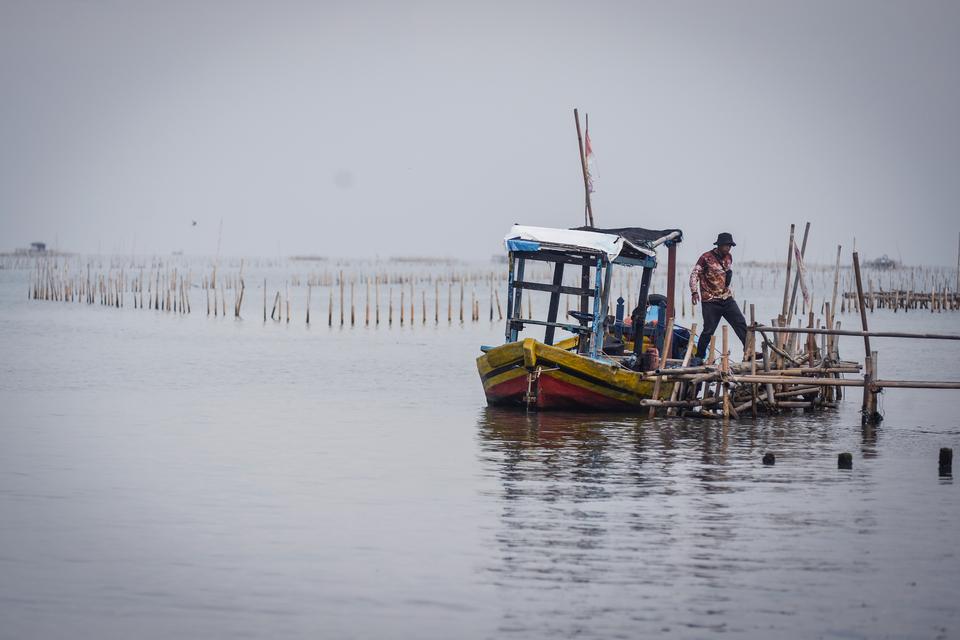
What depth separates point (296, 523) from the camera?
10.6 metres

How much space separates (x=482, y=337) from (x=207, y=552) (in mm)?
29265

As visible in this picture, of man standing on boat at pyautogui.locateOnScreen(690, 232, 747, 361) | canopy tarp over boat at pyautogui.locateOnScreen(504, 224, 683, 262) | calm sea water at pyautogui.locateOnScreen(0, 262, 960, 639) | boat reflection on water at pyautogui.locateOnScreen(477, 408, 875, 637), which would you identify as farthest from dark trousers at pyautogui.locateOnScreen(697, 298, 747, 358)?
boat reflection on water at pyautogui.locateOnScreen(477, 408, 875, 637)

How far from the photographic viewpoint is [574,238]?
56.2 ft

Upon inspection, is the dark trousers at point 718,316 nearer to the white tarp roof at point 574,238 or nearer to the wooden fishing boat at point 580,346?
the wooden fishing boat at point 580,346

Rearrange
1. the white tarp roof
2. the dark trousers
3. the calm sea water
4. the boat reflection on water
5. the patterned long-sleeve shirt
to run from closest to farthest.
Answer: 1. the calm sea water
2. the boat reflection on water
3. the white tarp roof
4. the dark trousers
5. the patterned long-sleeve shirt

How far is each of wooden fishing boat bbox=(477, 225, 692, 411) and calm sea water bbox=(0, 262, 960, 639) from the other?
1.37ft

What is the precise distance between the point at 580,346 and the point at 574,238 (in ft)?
5.69

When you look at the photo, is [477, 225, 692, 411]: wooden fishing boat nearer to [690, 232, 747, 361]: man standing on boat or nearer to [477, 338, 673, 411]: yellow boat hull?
[477, 338, 673, 411]: yellow boat hull

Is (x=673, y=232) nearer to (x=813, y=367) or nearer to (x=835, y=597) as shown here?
(x=813, y=367)

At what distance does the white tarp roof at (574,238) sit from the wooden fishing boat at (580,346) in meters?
0.01

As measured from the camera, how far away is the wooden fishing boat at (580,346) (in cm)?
1706

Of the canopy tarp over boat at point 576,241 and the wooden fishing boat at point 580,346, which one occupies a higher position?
the canopy tarp over boat at point 576,241

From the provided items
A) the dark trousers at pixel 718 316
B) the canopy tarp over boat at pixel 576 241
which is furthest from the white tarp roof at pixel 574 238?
the dark trousers at pixel 718 316

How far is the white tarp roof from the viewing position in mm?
17000
